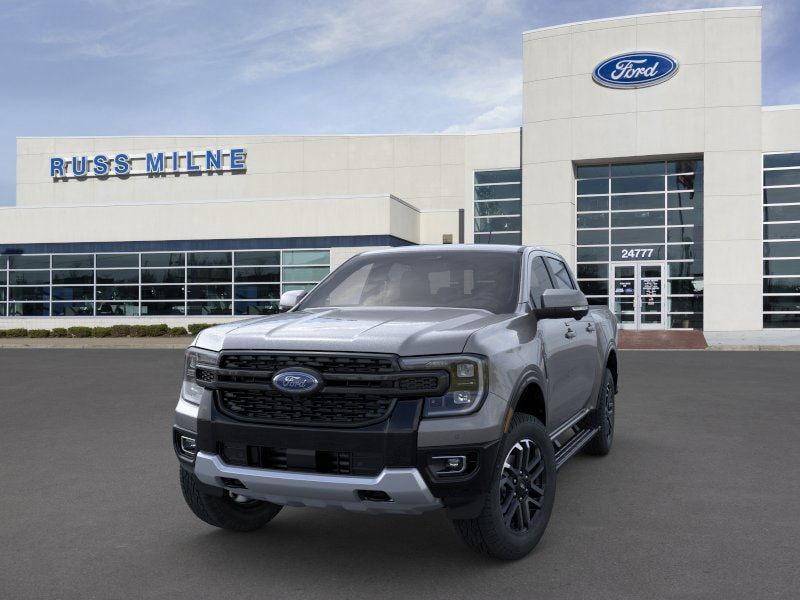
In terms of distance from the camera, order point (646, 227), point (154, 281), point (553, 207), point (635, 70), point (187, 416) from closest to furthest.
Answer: point (187, 416) → point (635, 70) → point (646, 227) → point (553, 207) → point (154, 281)

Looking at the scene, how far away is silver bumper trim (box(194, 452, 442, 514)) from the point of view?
3.95 metres

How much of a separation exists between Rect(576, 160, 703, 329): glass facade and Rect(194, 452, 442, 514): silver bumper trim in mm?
28991

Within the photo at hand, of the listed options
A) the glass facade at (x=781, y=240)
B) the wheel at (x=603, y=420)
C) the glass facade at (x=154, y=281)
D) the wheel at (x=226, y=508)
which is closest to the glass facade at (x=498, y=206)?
the glass facade at (x=154, y=281)

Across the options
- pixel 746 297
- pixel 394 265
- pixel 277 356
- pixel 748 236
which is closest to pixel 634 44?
pixel 748 236

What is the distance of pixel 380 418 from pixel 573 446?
2.48 m

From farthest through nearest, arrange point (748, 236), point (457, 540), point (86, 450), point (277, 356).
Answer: point (748, 236) → point (86, 450) → point (457, 540) → point (277, 356)

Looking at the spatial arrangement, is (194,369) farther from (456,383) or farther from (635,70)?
(635,70)

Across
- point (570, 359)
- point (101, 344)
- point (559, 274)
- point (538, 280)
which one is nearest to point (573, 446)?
point (570, 359)

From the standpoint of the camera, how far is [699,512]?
555 cm

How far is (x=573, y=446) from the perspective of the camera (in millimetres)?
6000

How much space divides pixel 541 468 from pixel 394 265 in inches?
77.1

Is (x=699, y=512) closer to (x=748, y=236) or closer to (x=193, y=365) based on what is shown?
(x=193, y=365)

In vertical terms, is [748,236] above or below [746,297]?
above

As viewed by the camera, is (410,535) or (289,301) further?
(289,301)
